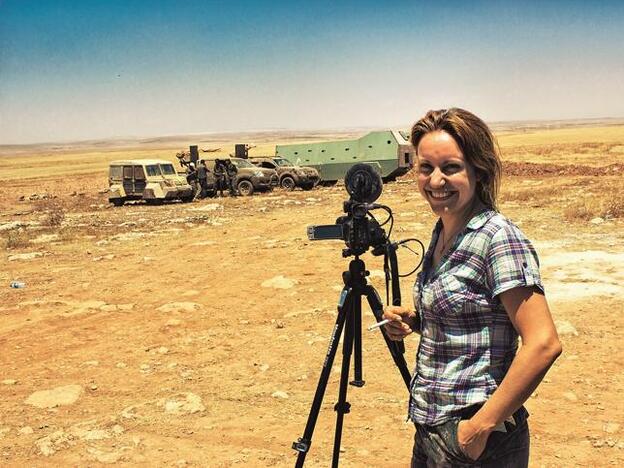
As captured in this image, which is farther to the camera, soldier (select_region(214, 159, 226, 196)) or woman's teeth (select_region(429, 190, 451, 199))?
soldier (select_region(214, 159, 226, 196))

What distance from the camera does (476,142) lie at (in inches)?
70.1

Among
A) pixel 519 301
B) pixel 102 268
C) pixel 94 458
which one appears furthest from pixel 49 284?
pixel 519 301

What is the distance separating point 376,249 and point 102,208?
2008 centimetres

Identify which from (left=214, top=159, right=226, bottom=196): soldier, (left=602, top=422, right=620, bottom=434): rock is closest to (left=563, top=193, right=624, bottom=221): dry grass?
(left=602, top=422, right=620, bottom=434): rock

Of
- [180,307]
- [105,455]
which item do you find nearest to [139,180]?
[180,307]

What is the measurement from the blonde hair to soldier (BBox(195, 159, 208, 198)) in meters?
21.7

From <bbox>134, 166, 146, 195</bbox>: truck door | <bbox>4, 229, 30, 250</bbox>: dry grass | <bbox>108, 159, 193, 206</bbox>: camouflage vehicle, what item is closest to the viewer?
<bbox>4, 229, 30, 250</bbox>: dry grass

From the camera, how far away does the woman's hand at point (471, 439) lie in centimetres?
168

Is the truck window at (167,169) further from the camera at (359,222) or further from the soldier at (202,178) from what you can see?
the camera at (359,222)

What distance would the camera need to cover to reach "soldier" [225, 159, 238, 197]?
23.2 metres

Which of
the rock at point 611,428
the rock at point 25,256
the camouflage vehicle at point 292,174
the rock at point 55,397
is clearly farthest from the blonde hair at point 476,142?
the camouflage vehicle at point 292,174

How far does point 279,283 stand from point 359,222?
6132mm

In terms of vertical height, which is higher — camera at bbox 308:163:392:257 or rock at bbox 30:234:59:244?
camera at bbox 308:163:392:257

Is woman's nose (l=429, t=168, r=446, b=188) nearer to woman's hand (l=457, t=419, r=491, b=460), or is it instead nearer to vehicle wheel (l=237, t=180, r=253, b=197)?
woman's hand (l=457, t=419, r=491, b=460)
